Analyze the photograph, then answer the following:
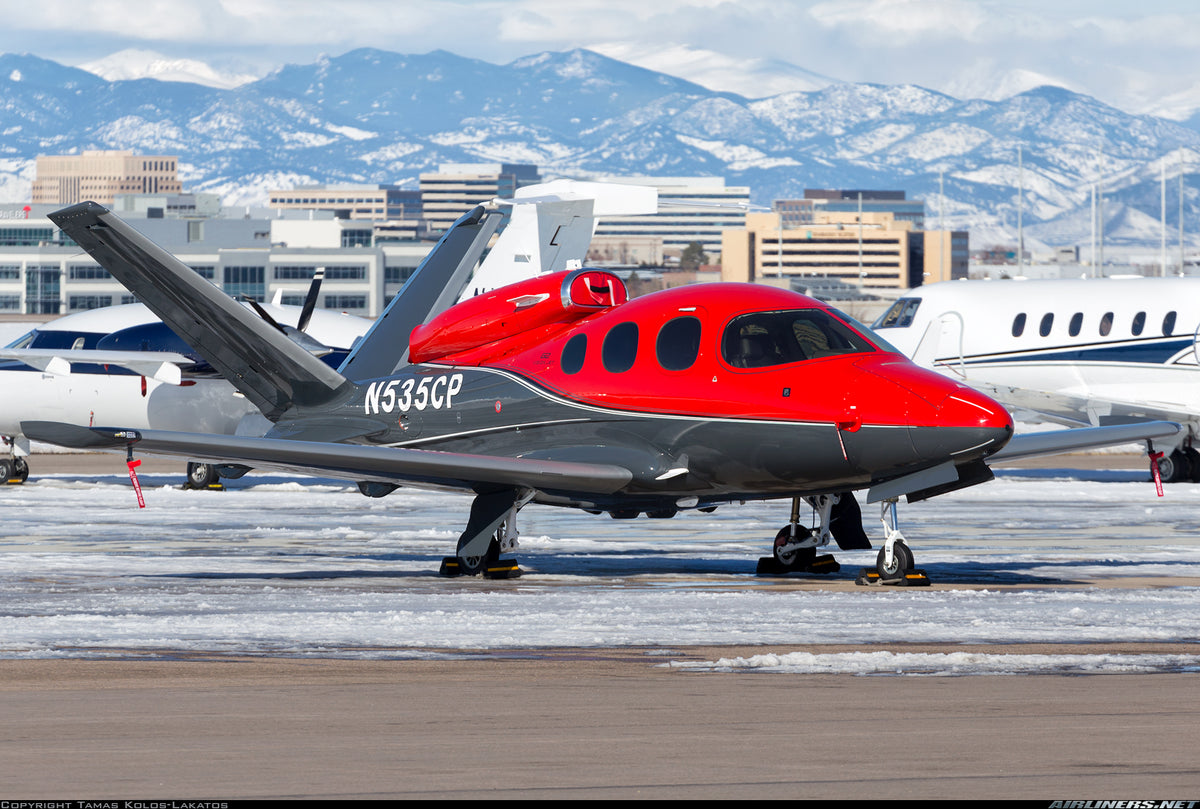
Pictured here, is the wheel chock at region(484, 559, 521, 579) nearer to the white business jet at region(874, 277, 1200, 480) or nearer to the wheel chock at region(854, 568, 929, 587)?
the wheel chock at region(854, 568, 929, 587)

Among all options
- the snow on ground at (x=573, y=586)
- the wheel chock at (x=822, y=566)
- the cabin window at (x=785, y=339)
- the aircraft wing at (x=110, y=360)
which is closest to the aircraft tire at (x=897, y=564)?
the snow on ground at (x=573, y=586)

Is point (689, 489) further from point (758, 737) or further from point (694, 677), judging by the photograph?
point (758, 737)

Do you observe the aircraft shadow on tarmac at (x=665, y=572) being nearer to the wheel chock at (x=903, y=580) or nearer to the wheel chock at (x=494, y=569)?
the wheel chock at (x=494, y=569)

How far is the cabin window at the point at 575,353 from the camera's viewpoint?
57.9 feet

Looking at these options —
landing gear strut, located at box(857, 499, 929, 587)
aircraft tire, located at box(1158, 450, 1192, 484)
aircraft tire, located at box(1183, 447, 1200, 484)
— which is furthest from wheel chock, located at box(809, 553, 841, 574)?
aircraft tire, located at box(1183, 447, 1200, 484)

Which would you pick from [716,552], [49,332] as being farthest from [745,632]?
[49,332]

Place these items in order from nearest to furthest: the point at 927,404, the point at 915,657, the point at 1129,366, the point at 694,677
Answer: the point at 694,677 < the point at 915,657 < the point at 927,404 < the point at 1129,366

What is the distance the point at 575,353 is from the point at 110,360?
15.8m

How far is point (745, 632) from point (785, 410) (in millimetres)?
3611

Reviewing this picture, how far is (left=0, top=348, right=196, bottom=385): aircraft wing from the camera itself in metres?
30.6

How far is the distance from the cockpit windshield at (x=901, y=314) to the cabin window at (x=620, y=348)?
18.4m

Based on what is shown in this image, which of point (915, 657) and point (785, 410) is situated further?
point (785, 410)

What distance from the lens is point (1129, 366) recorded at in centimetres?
3300

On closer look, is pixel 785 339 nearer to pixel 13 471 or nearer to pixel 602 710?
pixel 602 710
